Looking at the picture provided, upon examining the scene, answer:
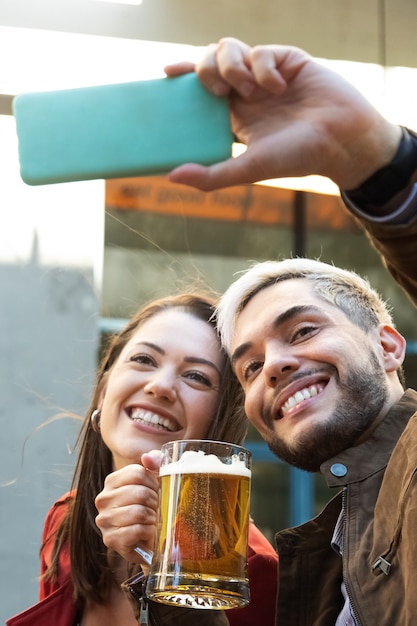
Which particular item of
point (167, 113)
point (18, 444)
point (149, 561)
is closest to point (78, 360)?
point (18, 444)

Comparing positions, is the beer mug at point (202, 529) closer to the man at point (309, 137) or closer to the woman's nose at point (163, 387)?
the man at point (309, 137)

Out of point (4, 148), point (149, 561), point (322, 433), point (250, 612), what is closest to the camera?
point (149, 561)

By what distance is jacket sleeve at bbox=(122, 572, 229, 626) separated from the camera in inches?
92.1

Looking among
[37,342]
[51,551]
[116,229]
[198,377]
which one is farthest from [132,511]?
[116,229]

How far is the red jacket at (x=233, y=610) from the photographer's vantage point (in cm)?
276

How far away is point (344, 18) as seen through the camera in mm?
6574

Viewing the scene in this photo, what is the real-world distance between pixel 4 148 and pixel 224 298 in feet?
10.9

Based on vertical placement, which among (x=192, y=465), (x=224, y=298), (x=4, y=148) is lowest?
(x=4, y=148)

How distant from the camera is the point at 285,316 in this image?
2684 mm

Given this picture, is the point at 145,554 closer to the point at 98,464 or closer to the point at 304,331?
the point at 304,331

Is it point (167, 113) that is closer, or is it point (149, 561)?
point (167, 113)

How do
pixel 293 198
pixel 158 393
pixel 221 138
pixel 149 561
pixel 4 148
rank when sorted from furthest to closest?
pixel 293 198 < pixel 4 148 < pixel 158 393 < pixel 149 561 < pixel 221 138

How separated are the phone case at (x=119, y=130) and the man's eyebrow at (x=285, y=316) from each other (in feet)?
3.42

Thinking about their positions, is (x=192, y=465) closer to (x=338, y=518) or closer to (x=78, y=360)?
(x=338, y=518)
